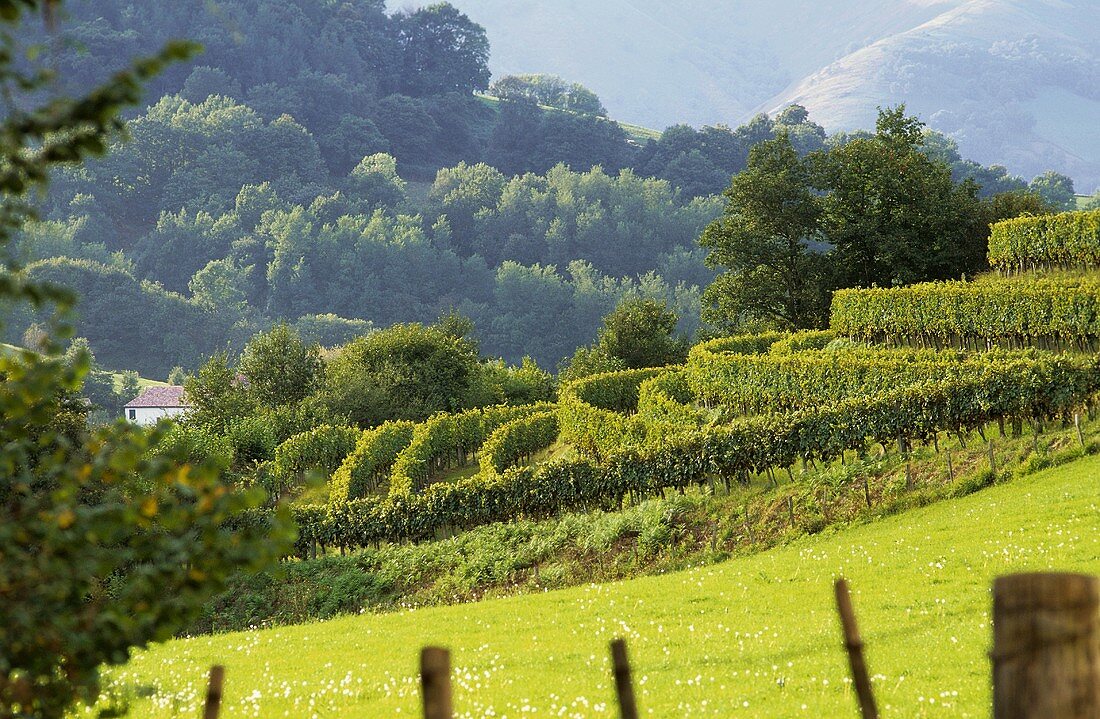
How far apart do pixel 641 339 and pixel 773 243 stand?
39.7ft

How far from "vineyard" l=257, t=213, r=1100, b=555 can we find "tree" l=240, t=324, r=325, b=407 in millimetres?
18774

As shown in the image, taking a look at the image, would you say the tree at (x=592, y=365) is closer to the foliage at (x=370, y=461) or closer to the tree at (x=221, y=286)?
the foliage at (x=370, y=461)

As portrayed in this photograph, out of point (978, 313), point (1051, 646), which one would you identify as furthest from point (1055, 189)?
point (1051, 646)

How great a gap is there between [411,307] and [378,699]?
179165 millimetres

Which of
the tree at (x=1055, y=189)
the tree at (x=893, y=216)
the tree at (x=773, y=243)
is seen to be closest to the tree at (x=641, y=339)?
the tree at (x=773, y=243)

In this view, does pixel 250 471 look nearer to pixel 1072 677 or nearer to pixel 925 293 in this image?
pixel 925 293

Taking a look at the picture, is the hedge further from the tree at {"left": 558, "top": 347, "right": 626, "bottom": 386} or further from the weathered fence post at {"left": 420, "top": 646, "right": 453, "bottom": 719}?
the weathered fence post at {"left": 420, "top": 646, "right": 453, "bottom": 719}

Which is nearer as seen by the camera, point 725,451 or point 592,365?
point 725,451

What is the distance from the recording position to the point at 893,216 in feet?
249

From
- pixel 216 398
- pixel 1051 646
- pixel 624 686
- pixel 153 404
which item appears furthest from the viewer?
pixel 153 404

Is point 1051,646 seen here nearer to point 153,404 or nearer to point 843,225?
point 843,225

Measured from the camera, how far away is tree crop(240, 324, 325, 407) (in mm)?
87938

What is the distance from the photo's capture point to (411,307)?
194m

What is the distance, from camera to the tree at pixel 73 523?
194 inches
